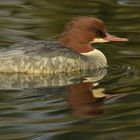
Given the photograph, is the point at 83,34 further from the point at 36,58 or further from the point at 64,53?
the point at 36,58

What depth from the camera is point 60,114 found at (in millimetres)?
9195

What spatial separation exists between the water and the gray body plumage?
156 mm

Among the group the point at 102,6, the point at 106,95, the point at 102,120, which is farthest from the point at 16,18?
the point at 102,120

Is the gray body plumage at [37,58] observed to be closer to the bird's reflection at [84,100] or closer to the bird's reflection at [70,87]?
the bird's reflection at [70,87]

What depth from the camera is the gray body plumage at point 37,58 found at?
1152 centimetres

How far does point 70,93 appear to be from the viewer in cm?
1034

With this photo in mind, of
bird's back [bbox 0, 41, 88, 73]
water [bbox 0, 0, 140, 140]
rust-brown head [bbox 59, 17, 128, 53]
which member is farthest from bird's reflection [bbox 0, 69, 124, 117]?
rust-brown head [bbox 59, 17, 128, 53]

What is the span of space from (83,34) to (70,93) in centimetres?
220

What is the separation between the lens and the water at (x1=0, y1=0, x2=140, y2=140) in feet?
28.2

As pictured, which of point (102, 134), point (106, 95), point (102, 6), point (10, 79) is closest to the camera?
point (102, 134)

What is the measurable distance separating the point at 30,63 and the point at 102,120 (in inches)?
112

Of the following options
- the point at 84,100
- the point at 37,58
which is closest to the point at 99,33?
the point at 37,58

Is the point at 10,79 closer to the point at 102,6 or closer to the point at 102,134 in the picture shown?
the point at 102,134

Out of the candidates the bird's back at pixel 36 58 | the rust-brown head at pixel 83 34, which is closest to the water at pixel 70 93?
the bird's back at pixel 36 58
